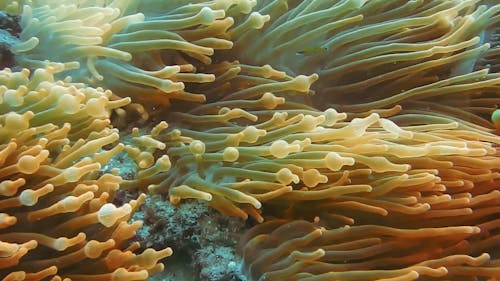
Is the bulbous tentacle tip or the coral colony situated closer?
the coral colony

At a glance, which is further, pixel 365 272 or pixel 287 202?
pixel 287 202

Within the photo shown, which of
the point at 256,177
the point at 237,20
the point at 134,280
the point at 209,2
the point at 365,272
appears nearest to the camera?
the point at 134,280

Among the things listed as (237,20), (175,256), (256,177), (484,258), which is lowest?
(175,256)

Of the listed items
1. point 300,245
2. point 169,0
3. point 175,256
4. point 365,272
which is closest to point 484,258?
point 365,272

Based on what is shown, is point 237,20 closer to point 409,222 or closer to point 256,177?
point 256,177

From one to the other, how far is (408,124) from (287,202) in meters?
0.50

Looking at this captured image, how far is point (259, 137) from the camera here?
1.62 metres

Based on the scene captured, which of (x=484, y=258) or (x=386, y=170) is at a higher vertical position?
(x=386, y=170)

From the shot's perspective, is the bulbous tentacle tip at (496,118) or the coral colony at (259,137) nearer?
the coral colony at (259,137)

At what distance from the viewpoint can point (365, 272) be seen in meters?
1.45

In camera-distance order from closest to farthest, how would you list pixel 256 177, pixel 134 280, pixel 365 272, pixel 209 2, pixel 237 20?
pixel 134 280, pixel 365 272, pixel 256 177, pixel 209 2, pixel 237 20

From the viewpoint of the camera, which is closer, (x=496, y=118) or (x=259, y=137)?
(x=259, y=137)

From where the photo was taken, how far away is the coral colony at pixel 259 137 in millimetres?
1352

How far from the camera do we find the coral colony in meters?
1.35
